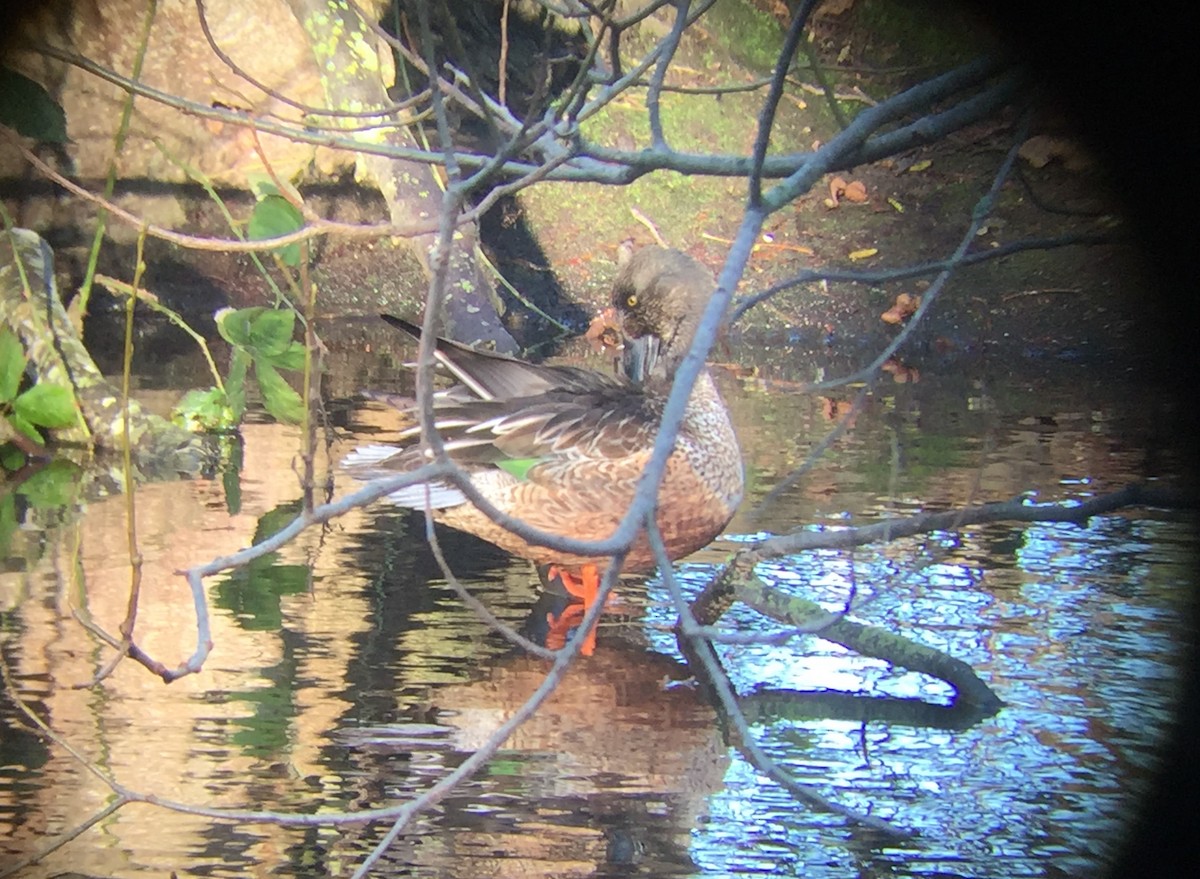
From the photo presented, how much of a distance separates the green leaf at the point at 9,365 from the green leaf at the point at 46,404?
52mm

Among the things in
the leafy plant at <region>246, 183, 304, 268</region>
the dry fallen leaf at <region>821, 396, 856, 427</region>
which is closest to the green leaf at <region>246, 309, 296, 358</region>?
the leafy plant at <region>246, 183, 304, 268</region>

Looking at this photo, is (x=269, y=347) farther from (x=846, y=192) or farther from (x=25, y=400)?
(x=846, y=192)

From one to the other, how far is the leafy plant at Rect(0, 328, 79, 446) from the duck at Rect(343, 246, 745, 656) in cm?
140

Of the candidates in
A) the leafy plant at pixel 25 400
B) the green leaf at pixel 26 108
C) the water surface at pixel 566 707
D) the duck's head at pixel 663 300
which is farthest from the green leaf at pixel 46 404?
the green leaf at pixel 26 108

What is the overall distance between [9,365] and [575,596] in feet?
7.64

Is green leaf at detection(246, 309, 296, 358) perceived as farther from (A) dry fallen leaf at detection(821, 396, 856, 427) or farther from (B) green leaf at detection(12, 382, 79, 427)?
(A) dry fallen leaf at detection(821, 396, 856, 427)

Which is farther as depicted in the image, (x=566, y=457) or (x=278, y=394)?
(x=278, y=394)

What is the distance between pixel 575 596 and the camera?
4.01 meters

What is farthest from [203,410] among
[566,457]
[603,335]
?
[603,335]

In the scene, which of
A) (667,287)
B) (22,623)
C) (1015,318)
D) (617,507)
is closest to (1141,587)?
(617,507)

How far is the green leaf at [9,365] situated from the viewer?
16.0ft

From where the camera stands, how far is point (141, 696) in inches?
120

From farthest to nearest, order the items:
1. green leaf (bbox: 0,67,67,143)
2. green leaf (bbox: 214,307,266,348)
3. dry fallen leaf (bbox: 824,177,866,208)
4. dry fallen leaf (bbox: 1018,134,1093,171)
Answer: 1. dry fallen leaf (bbox: 824,177,866,208)
2. dry fallen leaf (bbox: 1018,134,1093,171)
3. green leaf (bbox: 214,307,266,348)
4. green leaf (bbox: 0,67,67,143)

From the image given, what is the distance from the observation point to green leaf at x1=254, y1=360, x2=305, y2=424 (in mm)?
4324
